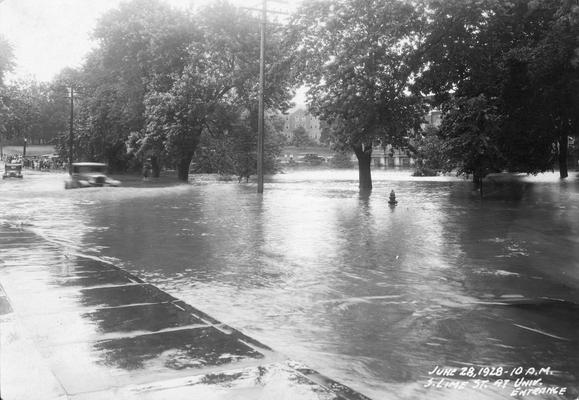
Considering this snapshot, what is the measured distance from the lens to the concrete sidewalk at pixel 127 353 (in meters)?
4.26

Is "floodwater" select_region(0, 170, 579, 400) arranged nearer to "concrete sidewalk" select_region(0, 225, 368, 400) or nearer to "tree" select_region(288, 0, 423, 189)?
"concrete sidewalk" select_region(0, 225, 368, 400)

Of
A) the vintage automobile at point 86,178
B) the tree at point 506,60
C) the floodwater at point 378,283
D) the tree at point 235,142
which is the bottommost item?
the floodwater at point 378,283

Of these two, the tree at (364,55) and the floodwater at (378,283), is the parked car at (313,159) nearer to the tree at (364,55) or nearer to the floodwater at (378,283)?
the tree at (364,55)

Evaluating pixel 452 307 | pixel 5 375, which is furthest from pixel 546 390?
pixel 5 375

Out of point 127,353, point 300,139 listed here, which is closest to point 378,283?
point 127,353

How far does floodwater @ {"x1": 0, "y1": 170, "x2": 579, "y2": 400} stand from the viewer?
5.27 m

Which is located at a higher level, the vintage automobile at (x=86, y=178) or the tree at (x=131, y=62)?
the tree at (x=131, y=62)

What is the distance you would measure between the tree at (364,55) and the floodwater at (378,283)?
226 inches

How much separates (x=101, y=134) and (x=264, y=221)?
45.6m

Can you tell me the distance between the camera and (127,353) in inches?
201

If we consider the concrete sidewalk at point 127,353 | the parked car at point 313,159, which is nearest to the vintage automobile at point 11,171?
the concrete sidewalk at point 127,353

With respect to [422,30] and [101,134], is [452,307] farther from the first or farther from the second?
[101,134]

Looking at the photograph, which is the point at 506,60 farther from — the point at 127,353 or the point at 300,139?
the point at 300,139

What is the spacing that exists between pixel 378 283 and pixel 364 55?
15.5 metres
